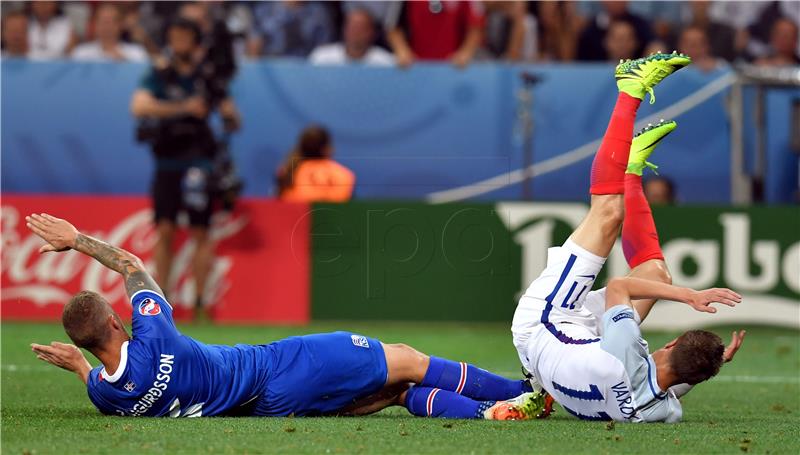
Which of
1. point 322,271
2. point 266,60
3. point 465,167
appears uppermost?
point 266,60

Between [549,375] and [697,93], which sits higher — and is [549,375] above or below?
below

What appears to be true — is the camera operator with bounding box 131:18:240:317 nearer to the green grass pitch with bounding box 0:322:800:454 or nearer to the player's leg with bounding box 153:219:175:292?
the player's leg with bounding box 153:219:175:292

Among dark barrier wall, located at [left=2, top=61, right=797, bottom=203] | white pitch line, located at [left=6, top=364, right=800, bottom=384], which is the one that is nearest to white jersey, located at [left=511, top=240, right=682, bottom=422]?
white pitch line, located at [left=6, top=364, right=800, bottom=384]

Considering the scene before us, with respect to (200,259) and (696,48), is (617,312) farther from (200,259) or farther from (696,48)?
(696,48)

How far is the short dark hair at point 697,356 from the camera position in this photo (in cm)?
788

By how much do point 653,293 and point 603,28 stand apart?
997 cm

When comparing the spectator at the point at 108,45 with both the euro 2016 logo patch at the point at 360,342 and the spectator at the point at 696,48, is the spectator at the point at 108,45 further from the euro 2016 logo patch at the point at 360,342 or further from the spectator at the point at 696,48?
the euro 2016 logo patch at the point at 360,342

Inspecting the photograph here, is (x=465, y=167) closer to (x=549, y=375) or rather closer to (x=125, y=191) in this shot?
(x=125, y=191)

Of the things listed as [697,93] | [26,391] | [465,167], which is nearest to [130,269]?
[26,391]

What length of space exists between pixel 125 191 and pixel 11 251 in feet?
5.64

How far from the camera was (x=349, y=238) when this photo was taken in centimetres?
1548

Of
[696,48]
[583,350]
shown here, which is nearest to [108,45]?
[696,48]

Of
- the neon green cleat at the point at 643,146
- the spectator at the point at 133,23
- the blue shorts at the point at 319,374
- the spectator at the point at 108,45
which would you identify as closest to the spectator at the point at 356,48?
the spectator at the point at 133,23

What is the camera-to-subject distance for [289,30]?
17.7m
